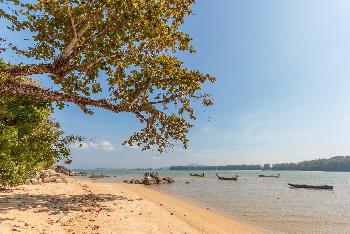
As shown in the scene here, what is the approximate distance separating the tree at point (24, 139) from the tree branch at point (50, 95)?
621cm

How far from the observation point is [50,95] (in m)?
12.6

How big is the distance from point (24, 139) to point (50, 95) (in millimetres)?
Answer: 9249

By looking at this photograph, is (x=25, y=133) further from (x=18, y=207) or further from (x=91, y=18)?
(x=91, y=18)

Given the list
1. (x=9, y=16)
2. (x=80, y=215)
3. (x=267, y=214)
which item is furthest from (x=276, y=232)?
(x=9, y=16)

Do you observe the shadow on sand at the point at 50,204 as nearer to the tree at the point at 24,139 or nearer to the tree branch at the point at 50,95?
the tree at the point at 24,139

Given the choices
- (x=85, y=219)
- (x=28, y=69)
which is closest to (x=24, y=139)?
(x=85, y=219)

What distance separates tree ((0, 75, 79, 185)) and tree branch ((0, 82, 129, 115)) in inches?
244

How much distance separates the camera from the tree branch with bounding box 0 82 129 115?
11422 mm

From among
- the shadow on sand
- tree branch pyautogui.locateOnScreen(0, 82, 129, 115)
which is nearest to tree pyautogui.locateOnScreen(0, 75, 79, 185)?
the shadow on sand

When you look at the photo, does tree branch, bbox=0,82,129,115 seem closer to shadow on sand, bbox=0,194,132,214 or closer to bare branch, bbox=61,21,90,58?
bare branch, bbox=61,21,90,58

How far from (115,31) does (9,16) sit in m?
4.16

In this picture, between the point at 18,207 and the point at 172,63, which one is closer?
the point at 172,63

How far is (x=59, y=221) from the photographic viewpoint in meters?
15.3

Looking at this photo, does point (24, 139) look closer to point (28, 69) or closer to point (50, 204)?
point (50, 204)
